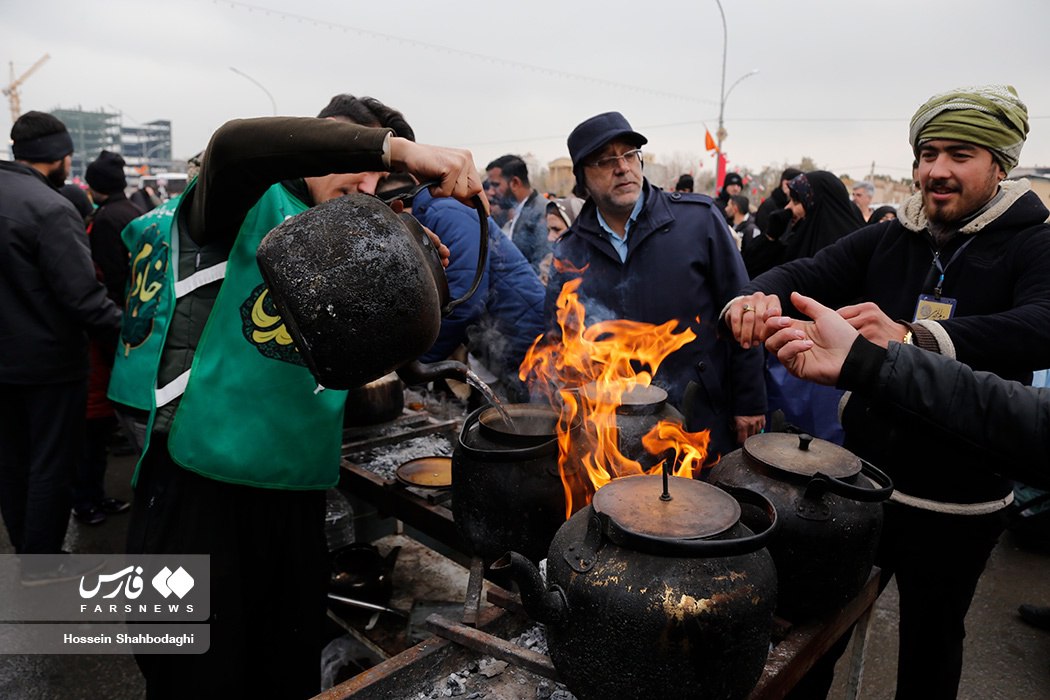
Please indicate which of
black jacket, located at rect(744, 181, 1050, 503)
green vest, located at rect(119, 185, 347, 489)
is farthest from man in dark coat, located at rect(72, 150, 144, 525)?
black jacket, located at rect(744, 181, 1050, 503)

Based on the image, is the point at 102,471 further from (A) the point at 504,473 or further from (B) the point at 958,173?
(B) the point at 958,173

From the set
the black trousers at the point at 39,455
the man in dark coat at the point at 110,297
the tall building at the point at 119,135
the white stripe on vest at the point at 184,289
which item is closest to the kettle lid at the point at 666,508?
the white stripe on vest at the point at 184,289

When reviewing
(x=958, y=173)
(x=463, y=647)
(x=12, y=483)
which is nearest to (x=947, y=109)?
(x=958, y=173)

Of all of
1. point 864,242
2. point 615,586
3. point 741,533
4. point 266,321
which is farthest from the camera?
point 864,242

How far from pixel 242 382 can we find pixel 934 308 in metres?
2.53

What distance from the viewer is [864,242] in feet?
8.96

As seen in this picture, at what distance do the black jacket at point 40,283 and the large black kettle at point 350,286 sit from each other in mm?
2768

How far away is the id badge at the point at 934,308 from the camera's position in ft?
7.52

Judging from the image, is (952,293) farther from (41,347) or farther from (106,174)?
(106,174)

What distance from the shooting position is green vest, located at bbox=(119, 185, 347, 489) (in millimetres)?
1964

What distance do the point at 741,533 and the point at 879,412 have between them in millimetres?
504

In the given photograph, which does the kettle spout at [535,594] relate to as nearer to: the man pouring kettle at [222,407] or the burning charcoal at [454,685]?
the burning charcoal at [454,685]

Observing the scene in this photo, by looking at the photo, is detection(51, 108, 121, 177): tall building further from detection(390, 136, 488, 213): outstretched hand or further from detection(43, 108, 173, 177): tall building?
detection(390, 136, 488, 213): outstretched hand

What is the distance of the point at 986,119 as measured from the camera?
2.17 metres
